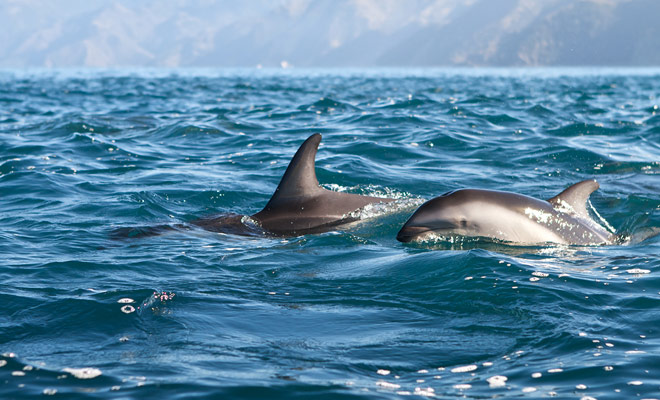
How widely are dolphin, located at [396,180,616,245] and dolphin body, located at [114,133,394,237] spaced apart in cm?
154

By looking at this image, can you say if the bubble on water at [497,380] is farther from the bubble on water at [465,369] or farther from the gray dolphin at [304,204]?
the gray dolphin at [304,204]

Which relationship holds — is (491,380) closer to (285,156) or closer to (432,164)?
(432,164)

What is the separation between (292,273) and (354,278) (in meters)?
0.68

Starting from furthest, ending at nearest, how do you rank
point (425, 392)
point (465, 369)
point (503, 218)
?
point (503, 218)
point (465, 369)
point (425, 392)

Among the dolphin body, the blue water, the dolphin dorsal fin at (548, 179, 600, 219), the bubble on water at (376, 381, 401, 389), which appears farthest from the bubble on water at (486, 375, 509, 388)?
the dolphin body

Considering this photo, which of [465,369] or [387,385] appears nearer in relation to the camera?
[387,385]

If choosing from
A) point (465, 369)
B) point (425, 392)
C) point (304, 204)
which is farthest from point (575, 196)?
point (425, 392)

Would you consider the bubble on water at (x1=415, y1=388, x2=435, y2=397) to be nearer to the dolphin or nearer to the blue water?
the blue water

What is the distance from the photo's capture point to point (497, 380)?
202 inches

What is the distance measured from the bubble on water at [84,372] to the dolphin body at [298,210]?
4.56 meters

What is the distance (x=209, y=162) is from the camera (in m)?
16.1

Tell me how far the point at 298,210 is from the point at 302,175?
0.47 metres

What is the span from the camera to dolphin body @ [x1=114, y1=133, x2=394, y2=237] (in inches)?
385

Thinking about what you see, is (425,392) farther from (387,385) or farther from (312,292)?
(312,292)
